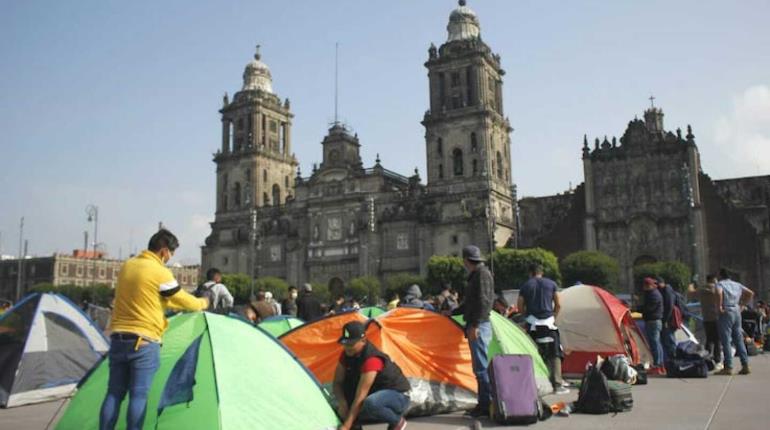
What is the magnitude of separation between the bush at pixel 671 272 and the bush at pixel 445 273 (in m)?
12.1

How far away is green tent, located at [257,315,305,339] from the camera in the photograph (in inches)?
504

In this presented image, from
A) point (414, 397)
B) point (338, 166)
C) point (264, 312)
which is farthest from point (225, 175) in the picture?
point (414, 397)

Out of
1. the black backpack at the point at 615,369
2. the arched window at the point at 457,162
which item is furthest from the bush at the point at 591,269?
the black backpack at the point at 615,369

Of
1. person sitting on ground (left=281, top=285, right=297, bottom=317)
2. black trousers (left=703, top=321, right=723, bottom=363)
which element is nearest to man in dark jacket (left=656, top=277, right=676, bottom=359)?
black trousers (left=703, top=321, right=723, bottom=363)

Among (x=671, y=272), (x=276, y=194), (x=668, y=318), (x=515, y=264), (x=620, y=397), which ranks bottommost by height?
(x=620, y=397)

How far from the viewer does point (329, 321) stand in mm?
9625

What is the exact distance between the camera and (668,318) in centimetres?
1330

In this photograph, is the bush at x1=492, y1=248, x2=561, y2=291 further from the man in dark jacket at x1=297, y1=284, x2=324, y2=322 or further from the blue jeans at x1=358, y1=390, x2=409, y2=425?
the blue jeans at x1=358, y1=390, x2=409, y2=425

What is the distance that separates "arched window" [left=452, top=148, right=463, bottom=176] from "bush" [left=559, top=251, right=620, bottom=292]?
14043 millimetres

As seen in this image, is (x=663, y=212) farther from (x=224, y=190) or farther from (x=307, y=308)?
(x=224, y=190)

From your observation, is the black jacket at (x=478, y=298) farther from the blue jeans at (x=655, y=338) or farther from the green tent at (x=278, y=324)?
the blue jeans at (x=655, y=338)

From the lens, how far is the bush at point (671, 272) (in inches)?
1676

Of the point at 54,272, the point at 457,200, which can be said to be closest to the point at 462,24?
the point at 457,200

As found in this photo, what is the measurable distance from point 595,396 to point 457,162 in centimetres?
4902
